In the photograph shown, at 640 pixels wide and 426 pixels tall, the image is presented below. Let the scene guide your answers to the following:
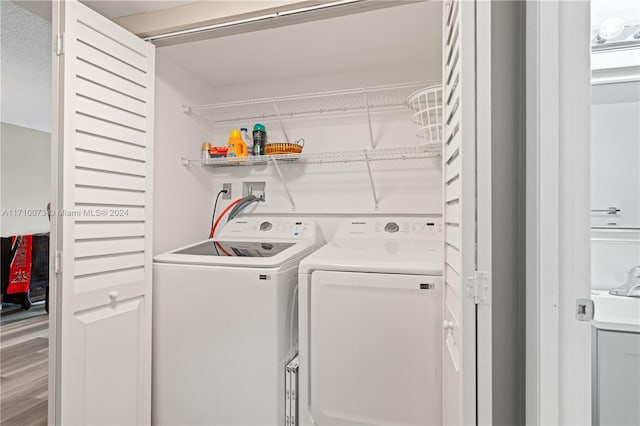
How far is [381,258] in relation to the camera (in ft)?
5.34

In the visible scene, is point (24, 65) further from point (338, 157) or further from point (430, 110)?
point (430, 110)

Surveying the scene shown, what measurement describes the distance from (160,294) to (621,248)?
2449 mm

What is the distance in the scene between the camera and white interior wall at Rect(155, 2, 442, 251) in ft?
6.72

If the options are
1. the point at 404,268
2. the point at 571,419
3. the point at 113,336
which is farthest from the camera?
the point at 113,336

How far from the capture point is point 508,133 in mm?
885

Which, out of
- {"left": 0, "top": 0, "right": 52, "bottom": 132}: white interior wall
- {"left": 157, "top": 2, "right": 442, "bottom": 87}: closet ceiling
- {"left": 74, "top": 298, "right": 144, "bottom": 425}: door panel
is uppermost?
{"left": 0, "top": 0, "right": 52, "bottom": 132}: white interior wall

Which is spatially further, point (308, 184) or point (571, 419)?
point (308, 184)

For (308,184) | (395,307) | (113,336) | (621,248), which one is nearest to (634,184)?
(621,248)

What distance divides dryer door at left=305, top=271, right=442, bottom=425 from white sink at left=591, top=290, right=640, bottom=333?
0.74 metres

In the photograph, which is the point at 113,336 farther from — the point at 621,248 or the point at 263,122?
the point at 621,248

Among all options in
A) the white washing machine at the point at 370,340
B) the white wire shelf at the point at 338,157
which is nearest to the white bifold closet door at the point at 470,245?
the white washing machine at the point at 370,340

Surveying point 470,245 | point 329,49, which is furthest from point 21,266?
point 470,245

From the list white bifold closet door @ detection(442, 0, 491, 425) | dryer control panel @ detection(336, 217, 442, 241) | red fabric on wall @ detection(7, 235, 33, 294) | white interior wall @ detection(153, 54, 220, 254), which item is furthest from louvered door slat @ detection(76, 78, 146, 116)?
red fabric on wall @ detection(7, 235, 33, 294)

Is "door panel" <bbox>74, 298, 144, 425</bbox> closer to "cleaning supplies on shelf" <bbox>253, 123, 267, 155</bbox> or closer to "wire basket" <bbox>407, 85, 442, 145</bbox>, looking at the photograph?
"cleaning supplies on shelf" <bbox>253, 123, 267, 155</bbox>
